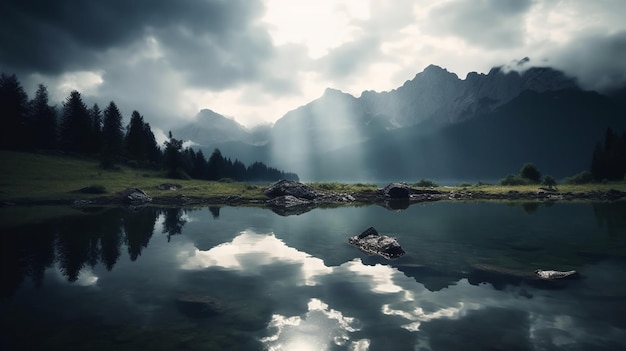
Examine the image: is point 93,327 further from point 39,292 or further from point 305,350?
point 305,350

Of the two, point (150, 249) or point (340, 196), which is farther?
point (340, 196)

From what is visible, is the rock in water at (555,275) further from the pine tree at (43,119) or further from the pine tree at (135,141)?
the pine tree at (43,119)

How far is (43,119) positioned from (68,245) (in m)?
125

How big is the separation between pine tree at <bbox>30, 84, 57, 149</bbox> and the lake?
11148 centimetres

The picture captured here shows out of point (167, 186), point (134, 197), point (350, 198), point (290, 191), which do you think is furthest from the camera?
point (167, 186)

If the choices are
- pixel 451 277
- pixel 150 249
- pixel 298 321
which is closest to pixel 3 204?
pixel 150 249

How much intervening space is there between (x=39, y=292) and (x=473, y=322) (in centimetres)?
2308

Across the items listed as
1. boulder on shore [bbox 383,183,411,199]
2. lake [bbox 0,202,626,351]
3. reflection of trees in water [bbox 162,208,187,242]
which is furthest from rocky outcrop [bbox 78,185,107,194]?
boulder on shore [bbox 383,183,411,199]

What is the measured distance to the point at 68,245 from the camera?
2936 centimetres

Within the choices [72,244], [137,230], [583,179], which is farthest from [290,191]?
[583,179]

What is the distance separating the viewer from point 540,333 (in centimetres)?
1277

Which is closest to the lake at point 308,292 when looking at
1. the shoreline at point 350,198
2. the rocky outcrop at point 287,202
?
the rocky outcrop at point 287,202

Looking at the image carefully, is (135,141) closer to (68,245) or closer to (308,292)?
(68,245)

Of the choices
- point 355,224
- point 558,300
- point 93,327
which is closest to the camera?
point 93,327
